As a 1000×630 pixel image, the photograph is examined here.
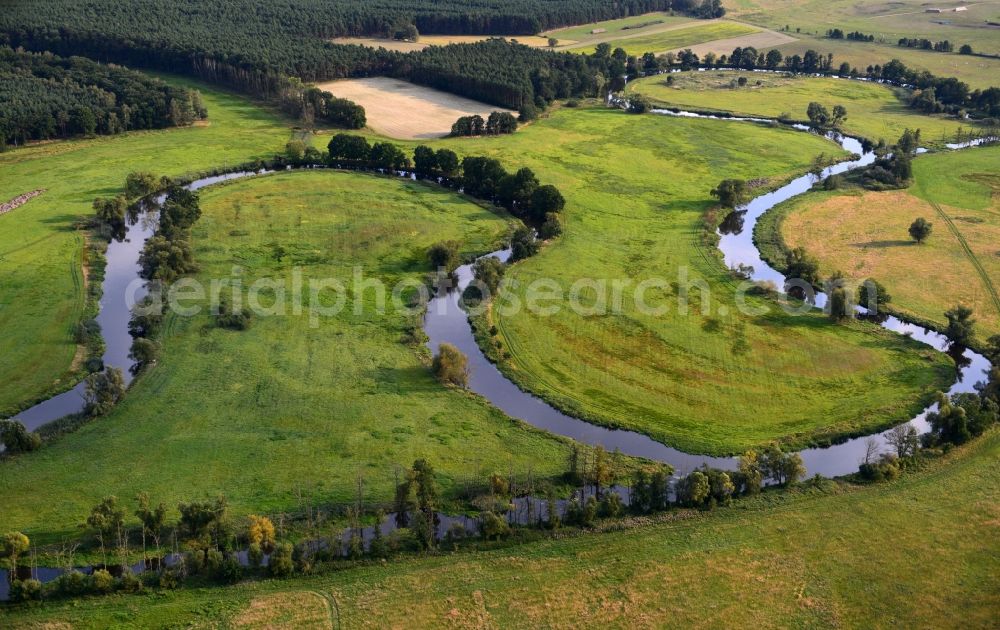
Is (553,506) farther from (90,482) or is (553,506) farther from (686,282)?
(686,282)

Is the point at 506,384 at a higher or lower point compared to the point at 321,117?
lower

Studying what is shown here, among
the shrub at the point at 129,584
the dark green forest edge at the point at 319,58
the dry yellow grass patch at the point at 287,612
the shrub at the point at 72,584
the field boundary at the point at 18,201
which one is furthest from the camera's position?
the dark green forest edge at the point at 319,58

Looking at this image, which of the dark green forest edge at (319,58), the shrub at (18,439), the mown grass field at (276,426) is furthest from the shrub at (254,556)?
the dark green forest edge at (319,58)

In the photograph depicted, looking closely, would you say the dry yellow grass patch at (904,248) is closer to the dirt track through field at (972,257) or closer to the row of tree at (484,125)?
the dirt track through field at (972,257)

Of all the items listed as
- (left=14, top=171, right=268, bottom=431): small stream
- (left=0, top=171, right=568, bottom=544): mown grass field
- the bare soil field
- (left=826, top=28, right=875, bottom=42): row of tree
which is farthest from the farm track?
(left=826, top=28, right=875, bottom=42): row of tree

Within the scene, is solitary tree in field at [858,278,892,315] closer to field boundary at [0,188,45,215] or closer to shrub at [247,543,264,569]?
shrub at [247,543,264,569]

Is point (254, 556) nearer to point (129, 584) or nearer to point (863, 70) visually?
point (129, 584)

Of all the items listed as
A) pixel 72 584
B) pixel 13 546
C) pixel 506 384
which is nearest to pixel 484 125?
pixel 506 384
